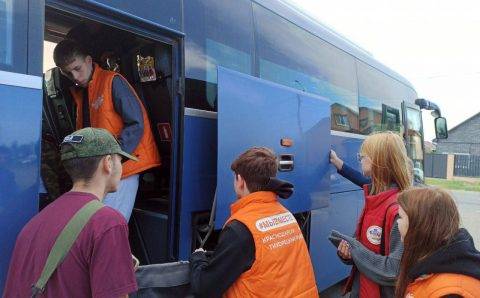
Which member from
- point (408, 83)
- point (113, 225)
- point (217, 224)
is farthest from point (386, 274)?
point (408, 83)

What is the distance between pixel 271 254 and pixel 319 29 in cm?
343

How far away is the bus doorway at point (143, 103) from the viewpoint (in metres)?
3.02

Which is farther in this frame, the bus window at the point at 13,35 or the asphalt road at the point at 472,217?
the asphalt road at the point at 472,217

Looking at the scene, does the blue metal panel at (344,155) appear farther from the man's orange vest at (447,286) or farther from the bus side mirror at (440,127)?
the bus side mirror at (440,127)

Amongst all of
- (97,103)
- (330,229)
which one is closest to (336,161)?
(330,229)

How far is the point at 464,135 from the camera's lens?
48.0 m

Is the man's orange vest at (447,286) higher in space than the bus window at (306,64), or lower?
lower

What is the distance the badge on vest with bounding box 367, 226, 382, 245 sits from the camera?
2.57 metres

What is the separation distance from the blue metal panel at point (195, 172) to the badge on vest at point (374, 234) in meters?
1.09

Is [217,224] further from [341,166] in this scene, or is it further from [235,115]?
[341,166]

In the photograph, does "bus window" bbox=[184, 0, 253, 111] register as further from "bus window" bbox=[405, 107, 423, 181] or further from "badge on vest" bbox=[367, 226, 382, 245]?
"bus window" bbox=[405, 107, 423, 181]

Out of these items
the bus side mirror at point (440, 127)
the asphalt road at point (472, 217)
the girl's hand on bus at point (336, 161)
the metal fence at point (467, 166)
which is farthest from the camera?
the metal fence at point (467, 166)

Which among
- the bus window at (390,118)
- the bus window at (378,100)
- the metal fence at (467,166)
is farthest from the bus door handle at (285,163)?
the metal fence at (467,166)

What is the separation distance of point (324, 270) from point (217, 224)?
237cm
